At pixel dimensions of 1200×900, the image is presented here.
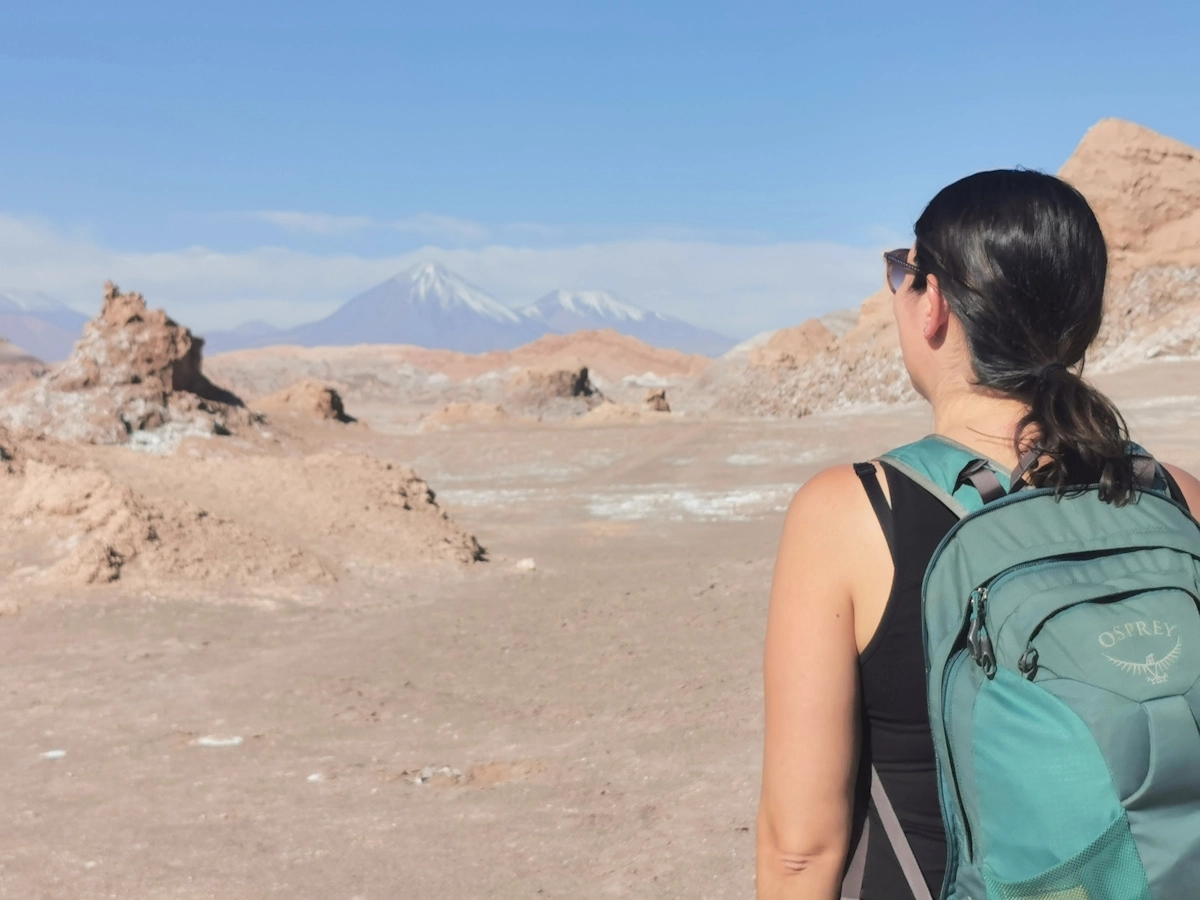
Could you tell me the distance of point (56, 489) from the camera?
35.6ft

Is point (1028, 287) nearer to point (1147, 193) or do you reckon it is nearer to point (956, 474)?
point (956, 474)

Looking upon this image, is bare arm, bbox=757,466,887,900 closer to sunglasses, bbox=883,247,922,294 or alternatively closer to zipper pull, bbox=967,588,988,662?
zipper pull, bbox=967,588,988,662

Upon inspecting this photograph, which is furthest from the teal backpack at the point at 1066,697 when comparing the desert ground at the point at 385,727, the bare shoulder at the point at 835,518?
the desert ground at the point at 385,727

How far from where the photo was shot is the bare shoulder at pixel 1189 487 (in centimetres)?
159

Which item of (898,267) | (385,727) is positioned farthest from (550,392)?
(898,267)

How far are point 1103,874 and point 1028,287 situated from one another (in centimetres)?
72

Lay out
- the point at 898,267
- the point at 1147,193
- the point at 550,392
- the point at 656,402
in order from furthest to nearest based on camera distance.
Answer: the point at 550,392, the point at 656,402, the point at 1147,193, the point at 898,267

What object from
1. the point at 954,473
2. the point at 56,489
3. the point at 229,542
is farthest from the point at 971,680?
the point at 56,489

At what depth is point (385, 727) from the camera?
657cm

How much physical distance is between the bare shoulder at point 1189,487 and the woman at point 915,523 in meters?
0.20

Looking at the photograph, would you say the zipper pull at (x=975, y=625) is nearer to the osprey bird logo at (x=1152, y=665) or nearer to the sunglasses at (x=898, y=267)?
the osprey bird logo at (x=1152, y=665)

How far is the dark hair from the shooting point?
4.84 ft

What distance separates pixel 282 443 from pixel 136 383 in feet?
11.6

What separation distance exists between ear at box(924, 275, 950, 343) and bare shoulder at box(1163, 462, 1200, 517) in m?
0.36
